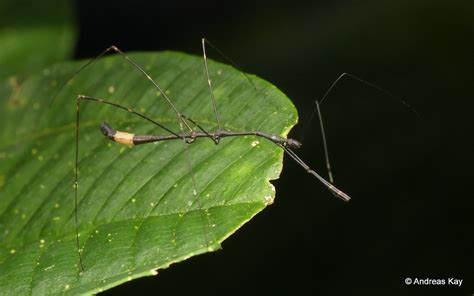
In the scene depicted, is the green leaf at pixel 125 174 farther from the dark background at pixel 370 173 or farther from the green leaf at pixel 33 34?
the dark background at pixel 370 173

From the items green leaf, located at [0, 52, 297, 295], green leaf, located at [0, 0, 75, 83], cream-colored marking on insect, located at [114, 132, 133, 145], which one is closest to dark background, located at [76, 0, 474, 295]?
green leaf, located at [0, 52, 297, 295]

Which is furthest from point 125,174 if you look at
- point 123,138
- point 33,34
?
point 33,34

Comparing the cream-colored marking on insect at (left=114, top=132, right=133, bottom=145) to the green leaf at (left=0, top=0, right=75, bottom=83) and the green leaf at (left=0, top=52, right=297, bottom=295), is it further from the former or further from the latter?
the green leaf at (left=0, top=0, right=75, bottom=83)

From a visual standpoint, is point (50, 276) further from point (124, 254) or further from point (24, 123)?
point (24, 123)

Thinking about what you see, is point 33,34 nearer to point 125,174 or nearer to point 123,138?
point 123,138

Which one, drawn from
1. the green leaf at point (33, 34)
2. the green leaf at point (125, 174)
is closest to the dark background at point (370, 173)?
the green leaf at point (125, 174)
